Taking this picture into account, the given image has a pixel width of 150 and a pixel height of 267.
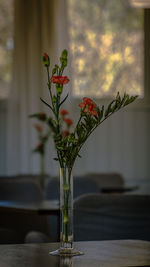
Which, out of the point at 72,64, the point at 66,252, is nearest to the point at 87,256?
the point at 66,252

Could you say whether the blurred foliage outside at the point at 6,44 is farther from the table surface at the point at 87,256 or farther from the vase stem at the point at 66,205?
the vase stem at the point at 66,205

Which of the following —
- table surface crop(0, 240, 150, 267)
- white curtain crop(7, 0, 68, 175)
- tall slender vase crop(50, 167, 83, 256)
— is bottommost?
table surface crop(0, 240, 150, 267)

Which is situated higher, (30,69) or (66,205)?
(30,69)

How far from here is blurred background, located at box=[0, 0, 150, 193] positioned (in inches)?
242

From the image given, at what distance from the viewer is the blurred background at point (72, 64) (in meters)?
6.15

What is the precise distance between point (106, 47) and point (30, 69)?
35.2 inches

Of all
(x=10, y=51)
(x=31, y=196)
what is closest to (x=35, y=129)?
(x=10, y=51)

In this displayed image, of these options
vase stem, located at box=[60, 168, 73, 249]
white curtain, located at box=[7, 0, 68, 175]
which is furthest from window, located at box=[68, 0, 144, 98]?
vase stem, located at box=[60, 168, 73, 249]

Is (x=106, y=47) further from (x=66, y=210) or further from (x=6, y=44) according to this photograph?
(x=66, y=210)

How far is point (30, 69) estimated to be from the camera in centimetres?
621

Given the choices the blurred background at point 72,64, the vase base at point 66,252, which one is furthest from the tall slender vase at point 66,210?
the blurred background at point 72,64

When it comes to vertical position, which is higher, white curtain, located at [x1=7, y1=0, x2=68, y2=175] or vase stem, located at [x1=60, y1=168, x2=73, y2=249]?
white curtain, located at [x1=7, y1=0, x2=68, y2=175]

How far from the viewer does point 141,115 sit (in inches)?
251

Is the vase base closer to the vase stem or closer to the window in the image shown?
the vase stem
